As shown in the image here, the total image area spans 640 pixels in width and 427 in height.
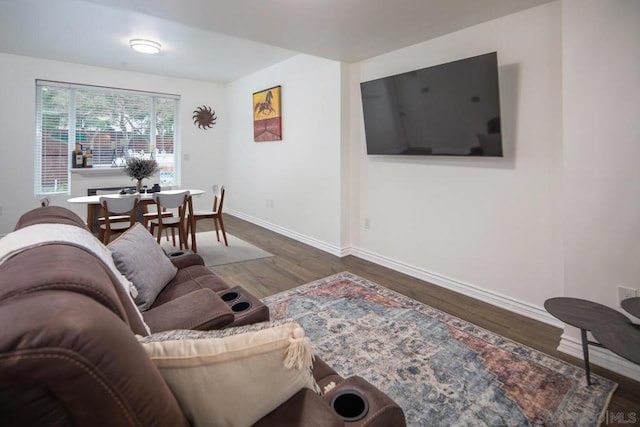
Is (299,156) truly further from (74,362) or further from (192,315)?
(74,362)

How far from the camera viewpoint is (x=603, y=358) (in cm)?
211

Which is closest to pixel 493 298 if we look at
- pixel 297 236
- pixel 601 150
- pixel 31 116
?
pixel 601 150

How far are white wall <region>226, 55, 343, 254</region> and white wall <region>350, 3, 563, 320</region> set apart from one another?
2.03ft

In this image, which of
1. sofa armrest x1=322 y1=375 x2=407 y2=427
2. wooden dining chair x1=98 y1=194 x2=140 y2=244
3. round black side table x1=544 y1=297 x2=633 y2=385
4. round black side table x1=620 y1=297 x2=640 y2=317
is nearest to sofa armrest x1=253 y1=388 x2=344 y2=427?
sofa armrest x1=322 y1=375 x2=407 y2=427

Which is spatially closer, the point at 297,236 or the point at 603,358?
the point at 603,358

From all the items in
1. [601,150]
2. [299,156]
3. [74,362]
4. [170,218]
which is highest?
[299,156]

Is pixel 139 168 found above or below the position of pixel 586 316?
above

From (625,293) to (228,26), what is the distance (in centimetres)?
339

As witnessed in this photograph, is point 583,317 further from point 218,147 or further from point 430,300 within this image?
point 218,147

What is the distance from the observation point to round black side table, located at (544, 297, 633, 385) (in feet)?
5.89

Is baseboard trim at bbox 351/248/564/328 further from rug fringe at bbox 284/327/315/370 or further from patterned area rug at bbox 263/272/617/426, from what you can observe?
rug fringe at bbox 284/327/315/370

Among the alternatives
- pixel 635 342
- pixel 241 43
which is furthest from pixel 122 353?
pixel 241 43

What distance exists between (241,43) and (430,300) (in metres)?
3.65

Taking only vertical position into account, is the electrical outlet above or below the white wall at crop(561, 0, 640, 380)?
below
